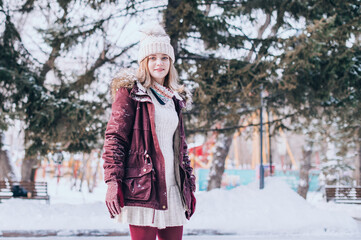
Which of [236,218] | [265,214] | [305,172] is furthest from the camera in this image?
[305,172]

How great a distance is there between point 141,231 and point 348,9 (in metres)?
7.86

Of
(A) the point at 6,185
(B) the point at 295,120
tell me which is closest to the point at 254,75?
(B) the point at 295,120

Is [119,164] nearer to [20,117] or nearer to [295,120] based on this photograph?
[20,117]

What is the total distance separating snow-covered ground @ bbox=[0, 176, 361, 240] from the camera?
285 inches

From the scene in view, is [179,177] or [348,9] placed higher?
[348,9]

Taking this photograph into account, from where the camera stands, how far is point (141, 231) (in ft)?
7.37

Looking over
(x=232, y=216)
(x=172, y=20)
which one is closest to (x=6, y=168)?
(x=172, y=20)

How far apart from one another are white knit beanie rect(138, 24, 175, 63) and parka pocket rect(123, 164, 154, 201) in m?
0.76

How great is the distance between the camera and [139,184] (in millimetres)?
2211

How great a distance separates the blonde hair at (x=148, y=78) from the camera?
249 cm

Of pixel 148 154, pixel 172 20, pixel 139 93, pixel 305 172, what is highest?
pixel 172 20

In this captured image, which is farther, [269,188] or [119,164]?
[269,188]

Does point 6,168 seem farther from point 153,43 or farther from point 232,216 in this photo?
point 153,43

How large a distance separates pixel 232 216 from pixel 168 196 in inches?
233
